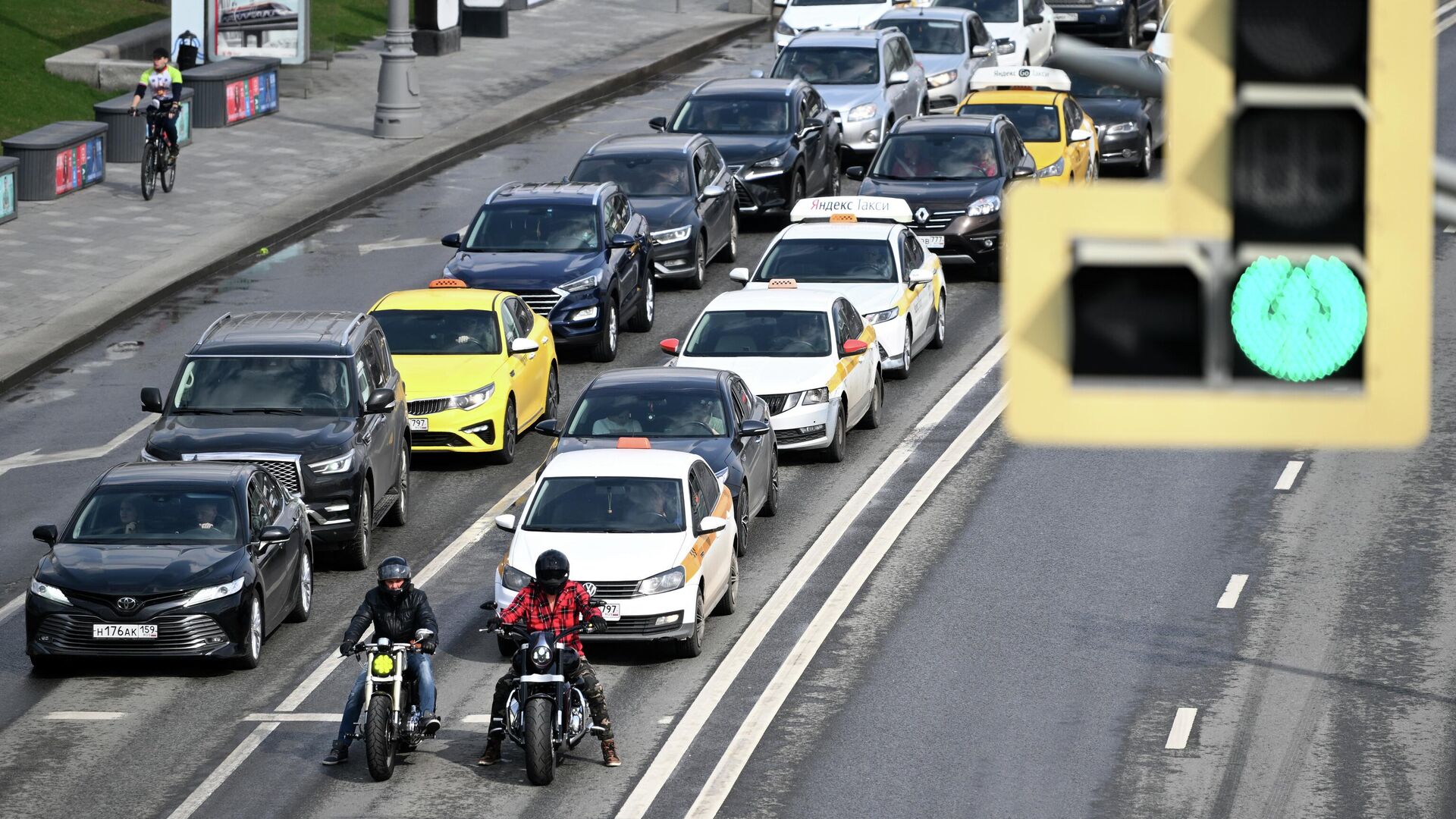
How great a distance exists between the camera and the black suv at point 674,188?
1219 inches

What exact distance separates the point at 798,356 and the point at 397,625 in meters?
9.21

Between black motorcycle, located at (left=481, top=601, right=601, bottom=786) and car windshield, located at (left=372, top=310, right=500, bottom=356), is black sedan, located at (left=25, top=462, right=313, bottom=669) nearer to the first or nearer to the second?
black motorcycle, located at (left=481, top=601, right=601, bottom=786)

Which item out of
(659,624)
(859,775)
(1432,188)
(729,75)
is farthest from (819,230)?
(1432,188)

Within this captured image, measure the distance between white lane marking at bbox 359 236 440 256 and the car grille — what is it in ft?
52.7

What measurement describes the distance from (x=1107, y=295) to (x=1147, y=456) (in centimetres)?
2174

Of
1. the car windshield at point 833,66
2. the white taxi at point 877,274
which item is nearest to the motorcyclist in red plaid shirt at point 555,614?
the white taxi at point 877,274

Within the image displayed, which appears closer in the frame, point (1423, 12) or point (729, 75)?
point (1423, 12)

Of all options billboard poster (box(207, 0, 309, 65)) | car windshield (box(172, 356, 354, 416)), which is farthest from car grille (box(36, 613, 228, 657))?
billboard poster (box(207, 0, 309, 65))

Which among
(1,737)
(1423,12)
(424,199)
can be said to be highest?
(1423,12)

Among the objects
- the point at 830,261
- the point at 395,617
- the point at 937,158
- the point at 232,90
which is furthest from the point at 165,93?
the point at 395,617

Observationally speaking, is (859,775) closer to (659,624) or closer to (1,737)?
(659,624)

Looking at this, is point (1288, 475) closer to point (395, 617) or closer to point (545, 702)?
point (545, 702)

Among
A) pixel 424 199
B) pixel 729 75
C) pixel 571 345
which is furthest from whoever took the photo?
pixel 729 75

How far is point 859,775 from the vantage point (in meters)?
16.1
